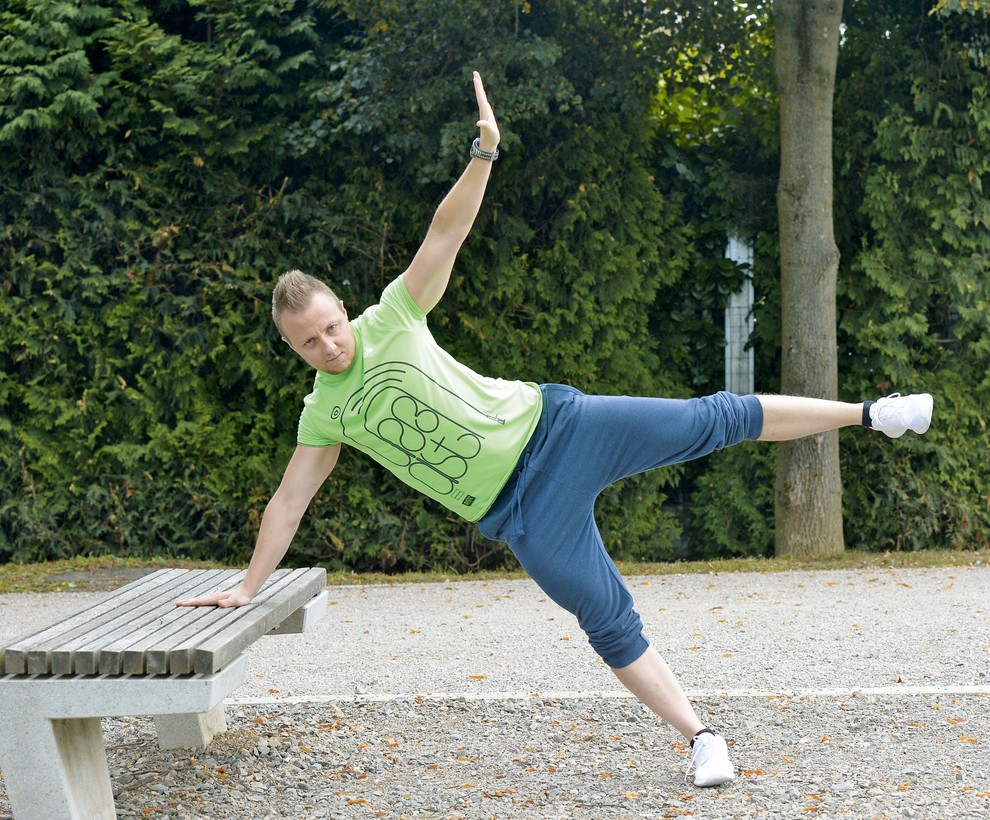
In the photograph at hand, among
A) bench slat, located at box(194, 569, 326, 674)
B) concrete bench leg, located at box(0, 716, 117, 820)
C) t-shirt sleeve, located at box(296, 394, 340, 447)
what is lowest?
concrete bench leg, located at box(0, 716, 117, 820)

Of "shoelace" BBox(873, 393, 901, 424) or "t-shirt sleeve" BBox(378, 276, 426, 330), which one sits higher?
"t-shirt sleeve" BBox(378, 276, 426, 330)

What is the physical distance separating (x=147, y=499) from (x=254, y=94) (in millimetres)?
3284

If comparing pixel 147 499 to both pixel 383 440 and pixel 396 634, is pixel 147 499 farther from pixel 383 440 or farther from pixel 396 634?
pixel 383 440

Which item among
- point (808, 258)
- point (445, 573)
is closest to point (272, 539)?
point (445, 573)

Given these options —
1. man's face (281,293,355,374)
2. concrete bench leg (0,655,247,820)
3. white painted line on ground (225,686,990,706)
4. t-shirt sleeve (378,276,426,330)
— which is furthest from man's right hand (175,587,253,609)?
white painted line on ground (225,686,990,706)

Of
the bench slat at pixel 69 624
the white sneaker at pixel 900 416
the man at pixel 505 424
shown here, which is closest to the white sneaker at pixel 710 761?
the man at pixel 505 424

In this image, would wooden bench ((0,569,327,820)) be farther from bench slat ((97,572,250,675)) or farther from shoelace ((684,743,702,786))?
shoelace ((684,743,702,786))

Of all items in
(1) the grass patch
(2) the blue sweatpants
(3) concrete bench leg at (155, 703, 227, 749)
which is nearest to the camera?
(2) the blue sweatpants

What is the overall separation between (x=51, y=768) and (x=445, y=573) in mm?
5852

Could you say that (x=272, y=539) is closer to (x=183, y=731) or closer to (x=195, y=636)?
(x=195, y=636)

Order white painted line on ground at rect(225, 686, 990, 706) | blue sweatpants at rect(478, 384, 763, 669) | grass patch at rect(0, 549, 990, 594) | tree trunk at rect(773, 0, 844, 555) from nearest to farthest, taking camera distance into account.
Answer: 1. blue sweatpants at rect(478, 384, 763, 669)
2. white painted line on ground at rect(225, 686, 990, 706)
3. grass patch at rect(0, 549, 990, 594)
4. tree trunk at rect(773, 0, 844, 555)

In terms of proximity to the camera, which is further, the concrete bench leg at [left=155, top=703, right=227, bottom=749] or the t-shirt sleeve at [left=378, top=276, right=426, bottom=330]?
the concrete bench leg at [left=155, top=703, right=227, bottom=749]

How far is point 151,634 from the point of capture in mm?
3207

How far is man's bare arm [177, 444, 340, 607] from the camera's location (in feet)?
11.9
